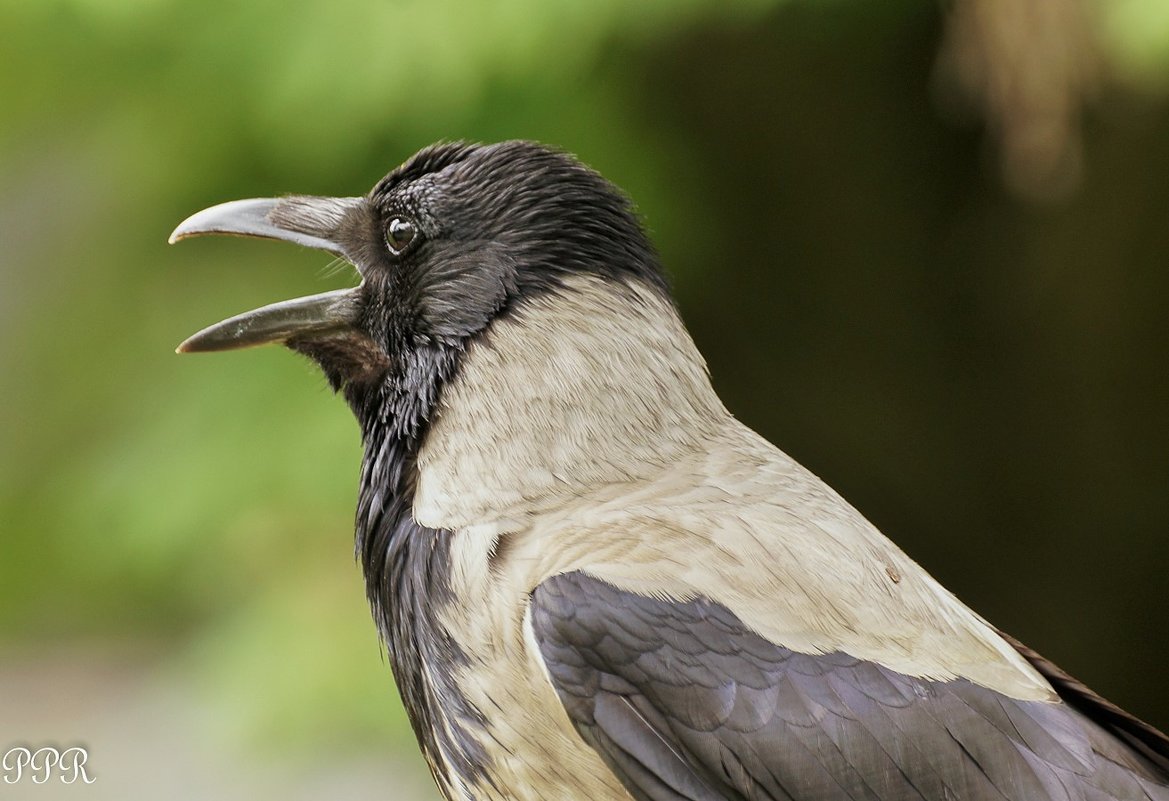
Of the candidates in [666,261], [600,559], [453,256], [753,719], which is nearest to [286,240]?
[453,256]

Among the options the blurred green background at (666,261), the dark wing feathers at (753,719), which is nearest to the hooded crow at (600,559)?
the dark wing feathers at (753,719)

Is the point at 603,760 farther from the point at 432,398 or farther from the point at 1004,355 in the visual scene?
the point at 1004,355

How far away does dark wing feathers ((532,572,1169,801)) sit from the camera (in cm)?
231

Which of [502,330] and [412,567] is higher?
[502,330]

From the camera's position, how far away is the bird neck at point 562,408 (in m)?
2.65

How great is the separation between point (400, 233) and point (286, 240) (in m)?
0.31

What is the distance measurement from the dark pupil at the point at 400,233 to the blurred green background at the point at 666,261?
1.88 ft

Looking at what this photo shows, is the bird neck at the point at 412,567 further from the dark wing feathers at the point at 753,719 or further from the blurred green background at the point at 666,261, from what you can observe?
the blurred green background at the point at 666,261

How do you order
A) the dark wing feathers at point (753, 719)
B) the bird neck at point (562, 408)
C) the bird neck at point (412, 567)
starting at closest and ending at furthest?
the dark wing feathers at point (753, 719) → the bird neck at point (412, 567) → the bird neck at point (562, 408)

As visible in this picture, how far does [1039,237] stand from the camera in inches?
230

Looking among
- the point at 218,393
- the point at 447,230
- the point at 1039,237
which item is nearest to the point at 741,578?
the point at 447,230

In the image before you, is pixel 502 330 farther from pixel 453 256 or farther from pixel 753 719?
pixel 753 719

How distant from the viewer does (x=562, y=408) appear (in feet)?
8.98

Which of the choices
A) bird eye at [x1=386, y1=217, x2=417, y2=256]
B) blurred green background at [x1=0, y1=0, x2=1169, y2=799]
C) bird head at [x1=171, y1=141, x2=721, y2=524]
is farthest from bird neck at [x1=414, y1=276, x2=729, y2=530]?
blurred green background at [x1=0, y1=0, x2=1169, y2=799]
